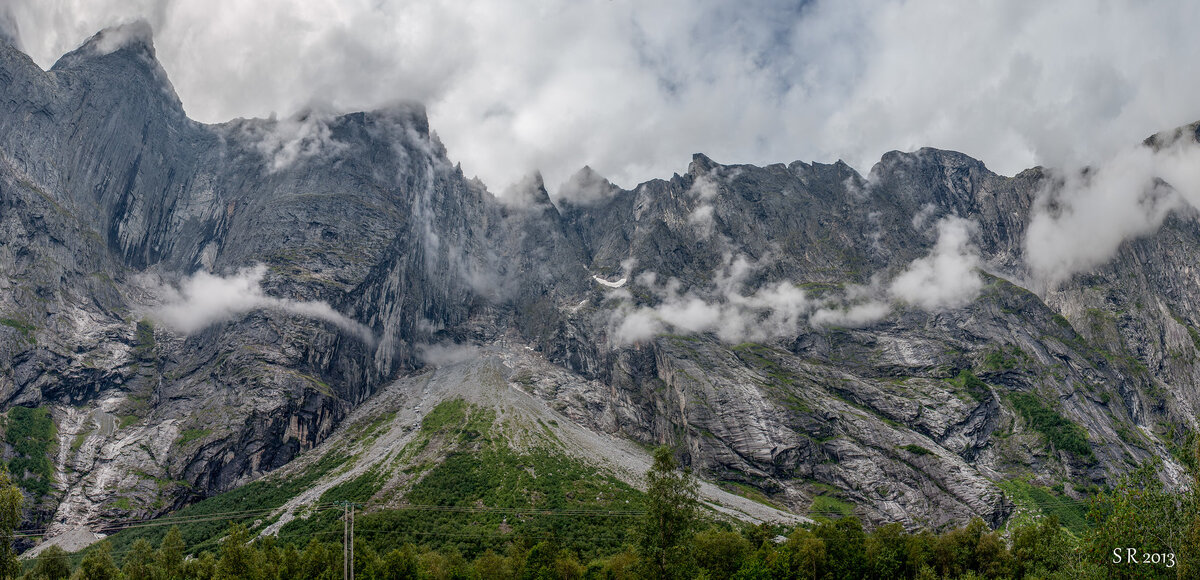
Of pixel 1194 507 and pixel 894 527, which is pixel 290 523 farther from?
pixel 1194 507

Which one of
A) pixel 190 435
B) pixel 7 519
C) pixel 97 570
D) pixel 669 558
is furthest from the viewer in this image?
pixel 190 435

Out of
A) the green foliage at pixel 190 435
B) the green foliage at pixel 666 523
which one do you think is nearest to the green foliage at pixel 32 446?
the green foliage at pixel 190 435

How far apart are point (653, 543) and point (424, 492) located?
109m

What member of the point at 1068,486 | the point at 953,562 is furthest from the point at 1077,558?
the point at 1068,486

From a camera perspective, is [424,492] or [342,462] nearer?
[424,492]

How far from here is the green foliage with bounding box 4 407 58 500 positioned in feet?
519

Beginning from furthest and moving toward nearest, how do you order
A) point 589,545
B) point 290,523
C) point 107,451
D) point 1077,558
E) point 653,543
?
point 107,451 < point 290,523 < point 589,545 < point 653,543 < point 1077,558

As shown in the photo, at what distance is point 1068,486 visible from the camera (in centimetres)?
19300

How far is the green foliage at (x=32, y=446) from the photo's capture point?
519 feet

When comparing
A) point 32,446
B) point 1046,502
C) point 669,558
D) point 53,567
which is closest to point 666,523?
point 669,558

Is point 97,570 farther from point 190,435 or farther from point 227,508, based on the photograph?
point 190,435

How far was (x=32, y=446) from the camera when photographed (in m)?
168

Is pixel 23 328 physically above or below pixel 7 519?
above

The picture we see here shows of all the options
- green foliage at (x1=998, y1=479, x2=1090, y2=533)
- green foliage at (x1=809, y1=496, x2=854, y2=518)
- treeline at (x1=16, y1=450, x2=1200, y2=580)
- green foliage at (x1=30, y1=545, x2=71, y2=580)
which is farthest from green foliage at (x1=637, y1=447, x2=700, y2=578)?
green foliage at (x1=998, y1=479, x2=1090, y2=533)
